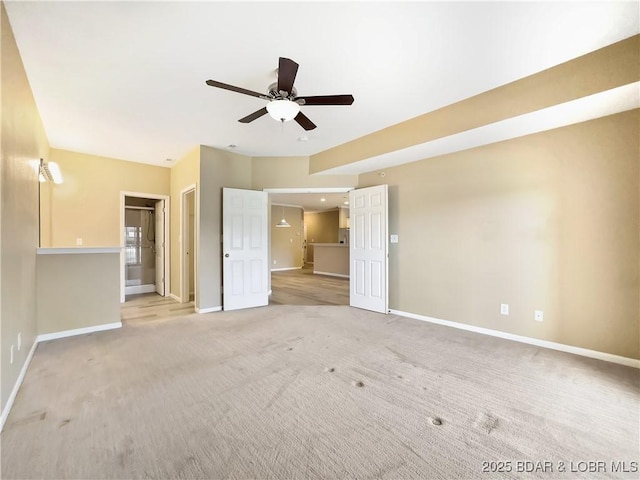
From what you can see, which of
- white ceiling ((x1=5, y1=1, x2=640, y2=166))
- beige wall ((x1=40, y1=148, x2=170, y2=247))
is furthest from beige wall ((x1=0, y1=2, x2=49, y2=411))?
beige wall ((x1=40, y1=148, x2=170, y2=247))

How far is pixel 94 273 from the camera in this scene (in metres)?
3.72

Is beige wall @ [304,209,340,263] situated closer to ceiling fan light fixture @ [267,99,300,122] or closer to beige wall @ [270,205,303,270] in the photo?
beige wall @ [270,205,303,270]

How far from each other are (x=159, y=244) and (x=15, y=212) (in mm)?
4052

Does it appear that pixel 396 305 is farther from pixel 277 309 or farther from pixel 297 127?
pixel 297 127

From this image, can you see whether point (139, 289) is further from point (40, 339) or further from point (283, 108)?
point (283, 108)

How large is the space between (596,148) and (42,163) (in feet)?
21.3

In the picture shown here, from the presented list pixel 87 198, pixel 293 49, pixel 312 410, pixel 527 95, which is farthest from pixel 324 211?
pixel 312 410

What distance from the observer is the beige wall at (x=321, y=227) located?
39.7 feet

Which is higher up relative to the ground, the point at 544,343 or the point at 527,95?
the point at 527,95

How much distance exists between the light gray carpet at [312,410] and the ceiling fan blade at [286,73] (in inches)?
93.5

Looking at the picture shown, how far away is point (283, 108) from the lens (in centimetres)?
234

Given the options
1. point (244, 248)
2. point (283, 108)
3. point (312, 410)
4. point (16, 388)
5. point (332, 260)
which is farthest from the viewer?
point (332, 260)

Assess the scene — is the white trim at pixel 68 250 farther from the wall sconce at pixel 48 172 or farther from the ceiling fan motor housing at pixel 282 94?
the ceiling fan motor housing at pixel 282 94

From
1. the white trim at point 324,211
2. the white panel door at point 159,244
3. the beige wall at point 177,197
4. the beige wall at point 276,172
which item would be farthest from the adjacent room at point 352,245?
the white trim at point 324,211
